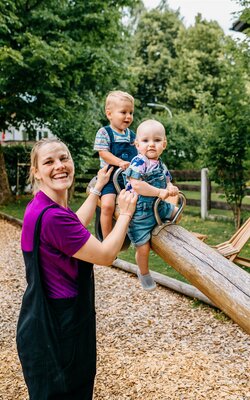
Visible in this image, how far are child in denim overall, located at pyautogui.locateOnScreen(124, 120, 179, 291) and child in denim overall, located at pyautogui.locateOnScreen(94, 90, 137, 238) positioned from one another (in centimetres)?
24

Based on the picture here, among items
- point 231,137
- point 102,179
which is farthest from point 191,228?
point 102,179

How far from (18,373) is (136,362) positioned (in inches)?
44.1

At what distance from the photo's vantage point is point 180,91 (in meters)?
36.8

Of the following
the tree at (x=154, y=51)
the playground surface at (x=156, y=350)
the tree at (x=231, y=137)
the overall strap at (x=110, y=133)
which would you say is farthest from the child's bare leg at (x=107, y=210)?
the tree at (x=154, y=51)

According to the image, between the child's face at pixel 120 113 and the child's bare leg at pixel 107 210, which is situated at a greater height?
the child's face at pixel 120 113

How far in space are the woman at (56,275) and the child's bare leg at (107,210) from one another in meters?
0.33

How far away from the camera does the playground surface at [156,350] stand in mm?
4180

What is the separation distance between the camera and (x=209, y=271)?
2344 millimetres

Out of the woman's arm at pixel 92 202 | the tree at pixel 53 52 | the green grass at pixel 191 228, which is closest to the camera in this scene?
the woman's arm at pixel 92 202

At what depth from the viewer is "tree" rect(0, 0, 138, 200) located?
12.7m

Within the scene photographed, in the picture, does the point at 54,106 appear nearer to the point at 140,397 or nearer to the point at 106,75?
the point at 106,75

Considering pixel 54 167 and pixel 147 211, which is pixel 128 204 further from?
pixel 54 167

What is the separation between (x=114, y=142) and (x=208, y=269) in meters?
0.94

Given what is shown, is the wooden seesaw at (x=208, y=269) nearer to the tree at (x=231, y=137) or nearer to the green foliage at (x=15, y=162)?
the tree at (x=231, y=137)
